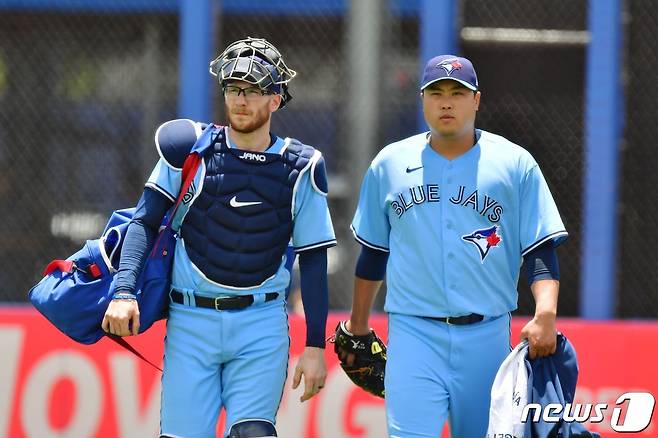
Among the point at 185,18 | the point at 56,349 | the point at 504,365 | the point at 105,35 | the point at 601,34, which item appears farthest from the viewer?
the point at 105,35

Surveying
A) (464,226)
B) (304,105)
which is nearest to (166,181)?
(464,226)

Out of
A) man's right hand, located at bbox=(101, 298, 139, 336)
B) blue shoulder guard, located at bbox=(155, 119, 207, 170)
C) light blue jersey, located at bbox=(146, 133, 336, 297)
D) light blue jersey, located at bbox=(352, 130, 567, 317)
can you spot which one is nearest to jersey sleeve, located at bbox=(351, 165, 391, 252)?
light blue jersey, located at bbox=(352, 130, 567, 317)

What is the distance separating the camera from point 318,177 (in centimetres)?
452

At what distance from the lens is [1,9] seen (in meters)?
8.57

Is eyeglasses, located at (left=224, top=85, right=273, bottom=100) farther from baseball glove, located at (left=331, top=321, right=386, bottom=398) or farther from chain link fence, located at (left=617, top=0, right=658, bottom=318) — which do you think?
chain link fence, located at (left=617, top=0, right=658, bottom=318)

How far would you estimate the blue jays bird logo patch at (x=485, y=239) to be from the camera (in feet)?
14.8

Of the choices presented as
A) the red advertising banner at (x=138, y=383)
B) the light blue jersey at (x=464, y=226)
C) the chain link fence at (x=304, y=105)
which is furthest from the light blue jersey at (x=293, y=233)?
the chain link fence at (x=304, y=105)

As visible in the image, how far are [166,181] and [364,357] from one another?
112 cm

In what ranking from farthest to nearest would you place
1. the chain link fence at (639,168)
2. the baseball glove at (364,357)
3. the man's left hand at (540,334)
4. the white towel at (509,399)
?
the chain link fence at (639,168) < the baseball glove at (364,357) < the man's left hand at (540,334) < the white towel at (509,399)

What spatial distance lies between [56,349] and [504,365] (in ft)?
11.0

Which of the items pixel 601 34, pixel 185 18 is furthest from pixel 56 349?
pixel 601 34

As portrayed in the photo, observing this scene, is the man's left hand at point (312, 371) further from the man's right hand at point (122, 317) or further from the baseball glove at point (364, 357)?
the man's right hand at point (122, 317)

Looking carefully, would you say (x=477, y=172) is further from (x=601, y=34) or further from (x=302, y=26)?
(x=302, y=26)

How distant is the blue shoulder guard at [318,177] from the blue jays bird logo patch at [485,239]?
22.9 inches
